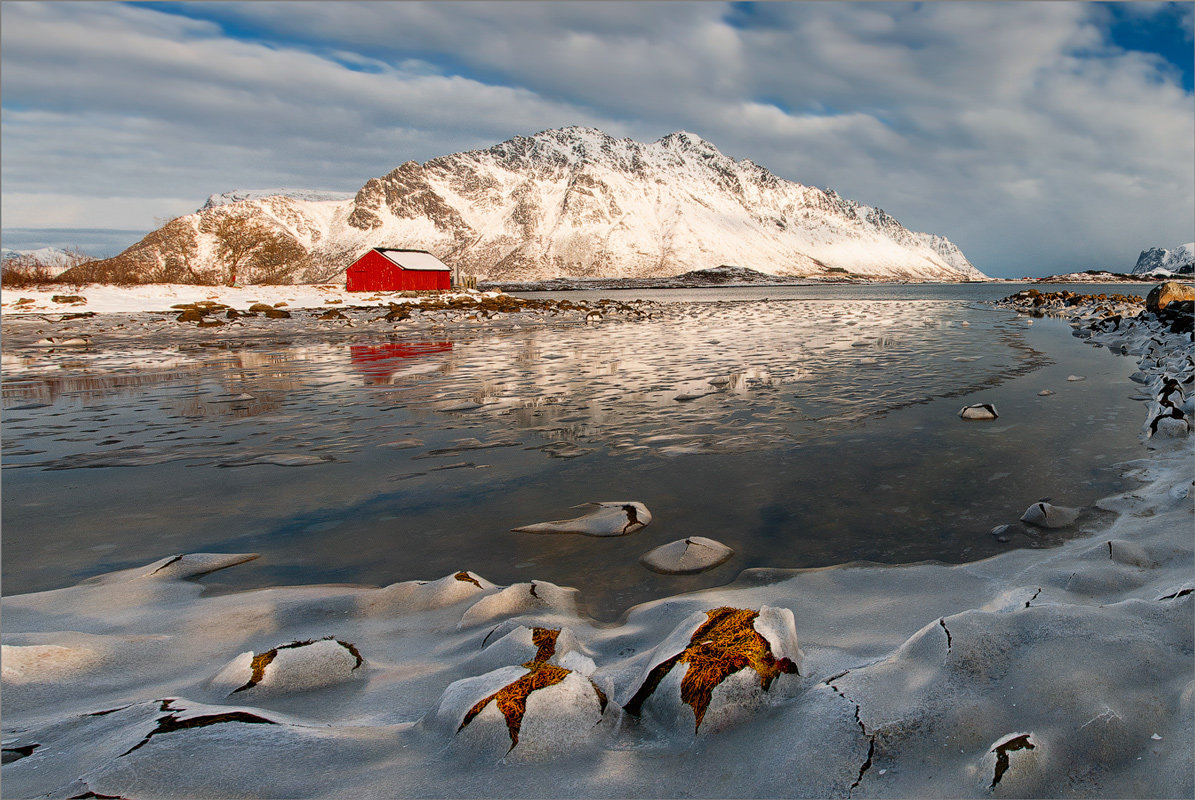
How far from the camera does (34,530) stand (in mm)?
4531

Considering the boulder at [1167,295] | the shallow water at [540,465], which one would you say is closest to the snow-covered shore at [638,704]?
the shallow water at [540,465]

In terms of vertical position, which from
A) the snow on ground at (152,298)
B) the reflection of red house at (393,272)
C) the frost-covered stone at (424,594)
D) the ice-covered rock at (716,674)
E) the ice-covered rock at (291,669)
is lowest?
the frost-covered stone at (424,594)

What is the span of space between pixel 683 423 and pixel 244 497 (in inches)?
182

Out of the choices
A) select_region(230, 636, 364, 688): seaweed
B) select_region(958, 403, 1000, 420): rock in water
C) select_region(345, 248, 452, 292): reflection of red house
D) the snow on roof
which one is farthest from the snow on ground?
select_region(230, 636, 364, 688): seaweed

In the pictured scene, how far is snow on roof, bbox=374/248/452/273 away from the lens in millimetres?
71119

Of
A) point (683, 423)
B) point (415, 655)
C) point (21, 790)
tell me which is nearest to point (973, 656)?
point (415, 655)

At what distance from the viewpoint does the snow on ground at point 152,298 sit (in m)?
31.7

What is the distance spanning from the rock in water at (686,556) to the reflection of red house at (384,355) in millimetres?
→ 8596

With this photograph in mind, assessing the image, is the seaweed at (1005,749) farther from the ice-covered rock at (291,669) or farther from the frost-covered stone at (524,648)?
the ice-covered rock at (291,669)

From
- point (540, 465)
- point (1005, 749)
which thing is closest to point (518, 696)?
point (1005, 749)

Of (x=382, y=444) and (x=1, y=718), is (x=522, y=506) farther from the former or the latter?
(x=1, y=718)

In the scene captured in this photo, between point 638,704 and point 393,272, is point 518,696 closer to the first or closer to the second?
point 638,704

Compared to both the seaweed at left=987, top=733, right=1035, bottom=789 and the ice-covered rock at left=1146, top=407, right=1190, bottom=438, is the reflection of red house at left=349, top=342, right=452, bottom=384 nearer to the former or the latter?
the ice-covered rock at left=1146, top=407, right=1190, bottom=438

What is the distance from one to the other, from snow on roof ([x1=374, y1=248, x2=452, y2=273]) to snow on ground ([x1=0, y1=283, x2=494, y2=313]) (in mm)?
26885
